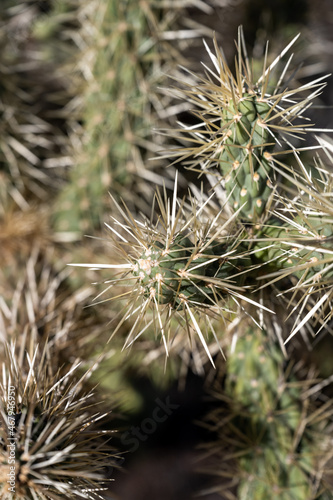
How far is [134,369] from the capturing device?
1549mm

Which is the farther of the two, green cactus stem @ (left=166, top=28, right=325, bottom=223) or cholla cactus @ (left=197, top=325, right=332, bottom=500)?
cholla cactus @ (left=197, top=325, right=332, bottom=500)

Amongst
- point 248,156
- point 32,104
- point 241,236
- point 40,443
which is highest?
point 248,156

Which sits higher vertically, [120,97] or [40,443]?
[120,97]

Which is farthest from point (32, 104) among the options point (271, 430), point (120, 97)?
point (271, 430)

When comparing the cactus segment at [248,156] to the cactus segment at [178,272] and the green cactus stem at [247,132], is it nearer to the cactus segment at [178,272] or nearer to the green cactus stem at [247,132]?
the green cactus stem at [247,132]

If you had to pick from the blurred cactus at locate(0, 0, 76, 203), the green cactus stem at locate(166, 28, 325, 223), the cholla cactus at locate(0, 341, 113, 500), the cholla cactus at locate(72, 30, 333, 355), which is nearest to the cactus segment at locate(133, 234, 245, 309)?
the cholla cactus at locate(72, 30, 333, 355)

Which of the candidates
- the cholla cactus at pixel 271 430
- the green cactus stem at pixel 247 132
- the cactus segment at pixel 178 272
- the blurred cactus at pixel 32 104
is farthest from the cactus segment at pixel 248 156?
the blurred cactus at pixel 32 104

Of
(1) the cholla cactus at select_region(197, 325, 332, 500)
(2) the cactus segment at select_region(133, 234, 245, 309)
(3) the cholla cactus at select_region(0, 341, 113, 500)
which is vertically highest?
(2) the cactus segment at select_region(133, 234, 245, 309)

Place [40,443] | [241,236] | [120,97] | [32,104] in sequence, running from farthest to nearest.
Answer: [32,104] < [120,97] < [241,236] < [40,443]

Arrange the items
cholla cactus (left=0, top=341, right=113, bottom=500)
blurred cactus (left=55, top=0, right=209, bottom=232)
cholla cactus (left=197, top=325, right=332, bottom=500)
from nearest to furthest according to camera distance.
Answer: cholla cactus (left=0, top=341, right=113, bottom=500)
cholla cactus (left=197, top=325, right=332, bottom=500)
blurred cactus (left=55, top=0, right=209, bottom=232)

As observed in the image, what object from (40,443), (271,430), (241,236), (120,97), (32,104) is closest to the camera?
(40,443)

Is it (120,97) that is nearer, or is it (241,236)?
(241,236)

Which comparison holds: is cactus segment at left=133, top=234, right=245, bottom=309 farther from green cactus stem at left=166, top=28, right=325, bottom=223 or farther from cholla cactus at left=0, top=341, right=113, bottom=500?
cholla cactus at left=0, top=341, right=113, bottom=500

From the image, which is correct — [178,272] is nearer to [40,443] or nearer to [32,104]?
[40,443]
